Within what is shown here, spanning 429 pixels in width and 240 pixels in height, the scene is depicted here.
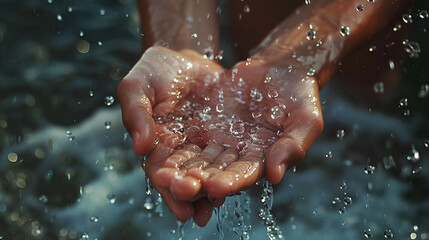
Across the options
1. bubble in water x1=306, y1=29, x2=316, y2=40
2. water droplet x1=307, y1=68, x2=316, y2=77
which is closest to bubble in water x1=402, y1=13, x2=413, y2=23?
bubble in water x1=306, y1=29, x2=316, y2=40

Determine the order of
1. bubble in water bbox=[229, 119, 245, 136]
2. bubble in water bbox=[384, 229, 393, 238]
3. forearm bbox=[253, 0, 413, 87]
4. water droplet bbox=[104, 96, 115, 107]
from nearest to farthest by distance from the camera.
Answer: bubble in water bbox=[229, 119, 245, 136]
forearm bbox=[253, 0, 413, 87]
bubble in water bbox=[384, 229, 393, 238]
water droplet bbox=[104, 96, 115, 107]

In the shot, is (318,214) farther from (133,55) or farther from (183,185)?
(133,55)

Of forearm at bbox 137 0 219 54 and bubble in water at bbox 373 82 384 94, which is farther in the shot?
bubble in water at bbox 373 82 384 94

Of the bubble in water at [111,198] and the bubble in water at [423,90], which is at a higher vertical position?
the bubble in water at [423,90]

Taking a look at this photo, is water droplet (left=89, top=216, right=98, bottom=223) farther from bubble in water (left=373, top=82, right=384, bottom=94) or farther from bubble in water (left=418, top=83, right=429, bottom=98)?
bubble in water (left=418, top=83, right=429, bottom=98)

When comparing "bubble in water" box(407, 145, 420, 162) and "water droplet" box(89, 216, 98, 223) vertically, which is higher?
"bubble in water" box(407, 145, 420, 162)

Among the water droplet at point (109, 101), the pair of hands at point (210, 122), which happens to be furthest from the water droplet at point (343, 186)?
the water droplet at point (109, 101)

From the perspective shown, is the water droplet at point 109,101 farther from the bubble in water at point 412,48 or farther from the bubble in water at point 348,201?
the bubble in water at point 412,48

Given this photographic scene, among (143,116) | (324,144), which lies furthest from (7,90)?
(324,144)
